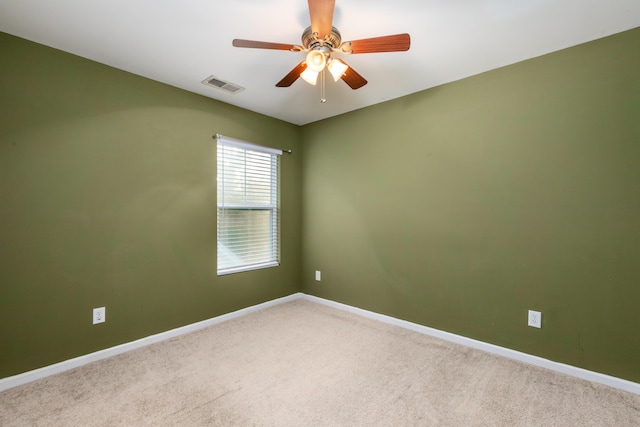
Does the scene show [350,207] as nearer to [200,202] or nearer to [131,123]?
[200,202]

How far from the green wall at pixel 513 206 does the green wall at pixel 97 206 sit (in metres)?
1.73

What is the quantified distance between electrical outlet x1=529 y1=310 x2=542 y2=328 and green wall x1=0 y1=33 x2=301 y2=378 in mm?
2850

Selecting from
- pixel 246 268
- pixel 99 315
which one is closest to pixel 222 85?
pixel 246 268

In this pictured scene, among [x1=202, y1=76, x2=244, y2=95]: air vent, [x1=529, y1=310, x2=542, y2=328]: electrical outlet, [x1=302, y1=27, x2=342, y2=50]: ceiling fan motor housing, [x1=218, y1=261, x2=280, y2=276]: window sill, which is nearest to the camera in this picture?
[x1=302, y1=27, x2=342, y2=50]: ceiling fan motor housing

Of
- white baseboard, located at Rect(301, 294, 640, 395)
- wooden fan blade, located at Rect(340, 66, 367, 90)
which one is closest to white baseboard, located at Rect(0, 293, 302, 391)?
white baseboard, located at Rect(301, 294, 640, 395)

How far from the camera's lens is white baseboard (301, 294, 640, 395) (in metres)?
2.03

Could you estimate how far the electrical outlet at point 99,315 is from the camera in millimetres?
2404

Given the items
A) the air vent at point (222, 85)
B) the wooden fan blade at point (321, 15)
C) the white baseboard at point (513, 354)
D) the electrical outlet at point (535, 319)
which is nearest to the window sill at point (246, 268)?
the white baseboard at point (513, 354)

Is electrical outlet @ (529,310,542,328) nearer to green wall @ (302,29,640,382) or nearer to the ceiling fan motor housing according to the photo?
green wall @ (302,29,640,382)

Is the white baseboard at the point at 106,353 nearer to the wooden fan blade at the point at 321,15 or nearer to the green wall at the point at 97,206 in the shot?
the green wall at the point at 97,206

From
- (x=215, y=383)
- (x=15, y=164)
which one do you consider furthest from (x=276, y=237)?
(x=15, y=164)

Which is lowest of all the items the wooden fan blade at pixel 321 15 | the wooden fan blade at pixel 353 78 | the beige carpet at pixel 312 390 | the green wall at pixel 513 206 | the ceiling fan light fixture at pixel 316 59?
the beige carpet at pixel 312 390

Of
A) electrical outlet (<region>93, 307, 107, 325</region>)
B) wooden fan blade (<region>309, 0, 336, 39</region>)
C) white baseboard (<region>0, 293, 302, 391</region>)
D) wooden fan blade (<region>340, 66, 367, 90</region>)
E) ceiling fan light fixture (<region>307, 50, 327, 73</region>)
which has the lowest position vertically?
white baseboard (<region>0, 293, 302, 391</region>)

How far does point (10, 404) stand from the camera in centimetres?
186
